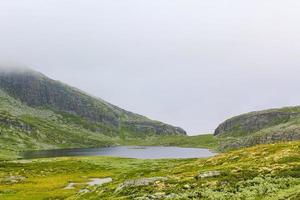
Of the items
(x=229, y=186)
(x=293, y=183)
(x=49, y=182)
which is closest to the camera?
(x=293, y=183)

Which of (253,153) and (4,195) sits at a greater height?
(253,153)

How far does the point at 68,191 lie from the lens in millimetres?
84375

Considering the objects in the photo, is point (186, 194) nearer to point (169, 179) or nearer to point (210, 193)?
point (210, 193)

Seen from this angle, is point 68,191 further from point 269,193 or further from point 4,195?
point 269,193

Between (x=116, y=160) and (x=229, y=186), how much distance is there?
425 ft

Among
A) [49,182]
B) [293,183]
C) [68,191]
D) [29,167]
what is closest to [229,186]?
[293,183]

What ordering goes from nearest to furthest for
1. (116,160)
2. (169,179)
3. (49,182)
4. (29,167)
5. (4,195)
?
(169,179), (4,195), (49,182), (29,167), (116,160)

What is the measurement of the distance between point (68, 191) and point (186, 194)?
4975 cm

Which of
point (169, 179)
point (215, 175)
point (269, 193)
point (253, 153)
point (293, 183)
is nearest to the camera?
Answer: point (269, 193)

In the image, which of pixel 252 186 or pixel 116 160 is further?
pixel 116 160

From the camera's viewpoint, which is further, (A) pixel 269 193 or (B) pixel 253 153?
(B) pixel 253 153

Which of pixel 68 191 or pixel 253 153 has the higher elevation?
pixel 253 153

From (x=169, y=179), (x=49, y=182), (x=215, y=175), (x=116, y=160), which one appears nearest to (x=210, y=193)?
(x=215, y=175)

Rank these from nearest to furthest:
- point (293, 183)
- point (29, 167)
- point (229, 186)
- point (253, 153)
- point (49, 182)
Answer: point (293, 183), point (229, 186), point (253, 153), point (49, 182), point (29, 167)
